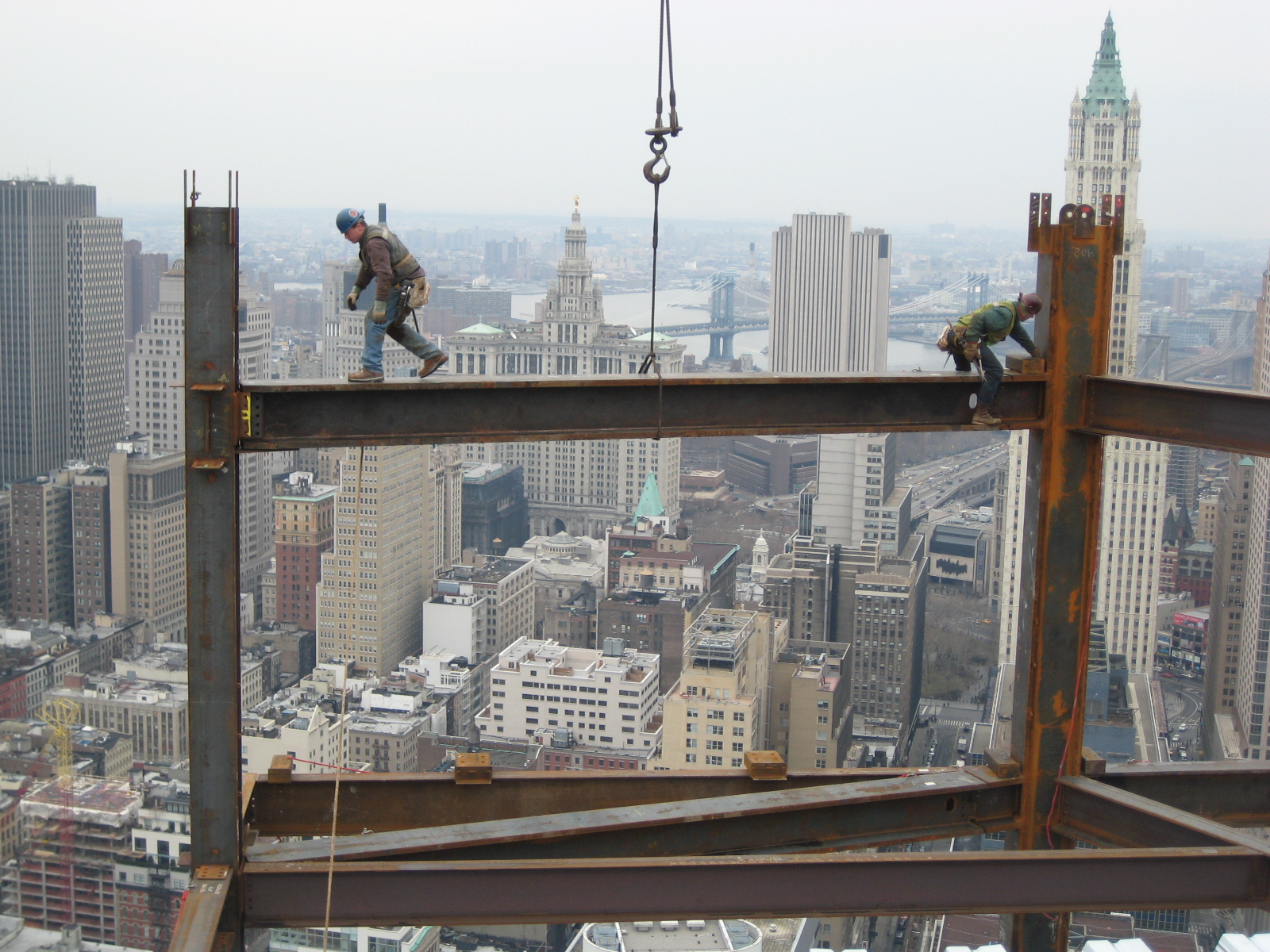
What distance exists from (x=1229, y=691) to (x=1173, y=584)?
8.77 m

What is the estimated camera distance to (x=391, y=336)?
512 centimetres

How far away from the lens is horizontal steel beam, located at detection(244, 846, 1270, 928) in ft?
14.5

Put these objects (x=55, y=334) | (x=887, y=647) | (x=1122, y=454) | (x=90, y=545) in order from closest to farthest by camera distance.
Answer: (x=887, y=647) → (x=1122, y=454) → (x=90, y=545) → (x=55, y=334)

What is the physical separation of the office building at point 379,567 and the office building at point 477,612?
1.11m

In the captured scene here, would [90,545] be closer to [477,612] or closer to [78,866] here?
[477,612]

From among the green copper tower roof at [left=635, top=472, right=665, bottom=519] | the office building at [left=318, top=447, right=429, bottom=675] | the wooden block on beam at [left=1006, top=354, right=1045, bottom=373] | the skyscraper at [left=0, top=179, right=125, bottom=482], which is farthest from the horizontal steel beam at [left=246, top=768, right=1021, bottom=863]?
the skyscraper at [left=0, top=179, right=125, bottom=482]

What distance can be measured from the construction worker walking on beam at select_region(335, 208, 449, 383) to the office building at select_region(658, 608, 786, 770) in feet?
87.7

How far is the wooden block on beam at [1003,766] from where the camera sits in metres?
5.41

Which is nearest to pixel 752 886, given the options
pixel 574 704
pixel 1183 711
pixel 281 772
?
pixel 281 772

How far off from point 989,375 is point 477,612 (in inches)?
1630

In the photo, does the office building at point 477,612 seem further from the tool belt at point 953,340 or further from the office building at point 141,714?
the tool belt at point 953,340

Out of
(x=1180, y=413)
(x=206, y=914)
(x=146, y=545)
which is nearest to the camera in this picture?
(x=206, y=914)

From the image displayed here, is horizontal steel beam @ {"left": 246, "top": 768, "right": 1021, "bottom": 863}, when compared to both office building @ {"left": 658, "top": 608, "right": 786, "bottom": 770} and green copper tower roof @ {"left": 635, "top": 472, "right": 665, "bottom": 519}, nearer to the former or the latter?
office building @ {"left": 658, "top": 608, "right": 786, "bottom": 770}

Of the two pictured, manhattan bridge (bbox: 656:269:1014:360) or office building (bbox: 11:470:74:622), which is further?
manhattan bridge (bbox: 656:269:1014:360)
